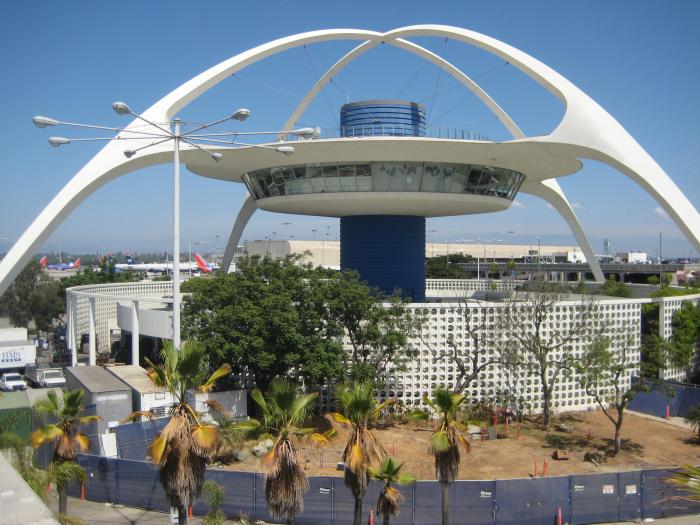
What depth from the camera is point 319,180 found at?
3394 cm

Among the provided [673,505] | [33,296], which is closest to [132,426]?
[673,505]

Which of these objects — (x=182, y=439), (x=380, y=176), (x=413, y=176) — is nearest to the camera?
(x=182, y=439)

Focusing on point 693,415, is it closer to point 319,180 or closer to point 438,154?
point 438,154

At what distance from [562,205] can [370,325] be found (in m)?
31.1

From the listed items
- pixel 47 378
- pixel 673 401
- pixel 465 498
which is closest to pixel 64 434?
pixel 465 498

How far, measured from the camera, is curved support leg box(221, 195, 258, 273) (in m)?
52.0

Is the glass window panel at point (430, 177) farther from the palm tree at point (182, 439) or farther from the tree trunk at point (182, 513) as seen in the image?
the tree trunk at point (182, 513)

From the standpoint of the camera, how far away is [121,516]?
16.8 meters

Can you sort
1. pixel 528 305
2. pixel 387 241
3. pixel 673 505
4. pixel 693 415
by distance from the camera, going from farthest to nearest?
pixel 387 241, pixel 528 305, pixel 693 415, pixel 673 505

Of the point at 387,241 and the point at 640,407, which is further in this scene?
the point at 387,241

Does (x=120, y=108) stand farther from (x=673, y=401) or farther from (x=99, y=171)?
(x=673, y=401)

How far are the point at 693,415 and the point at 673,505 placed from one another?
796 centimetres

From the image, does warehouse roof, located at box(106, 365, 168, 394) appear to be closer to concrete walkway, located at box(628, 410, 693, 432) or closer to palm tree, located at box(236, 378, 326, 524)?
palm tree, located at box(236, 378, 326, 524)

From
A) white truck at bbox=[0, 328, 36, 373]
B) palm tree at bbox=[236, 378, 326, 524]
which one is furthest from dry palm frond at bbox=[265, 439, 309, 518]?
white truck at bbox=[0, 328, 36, 373]
